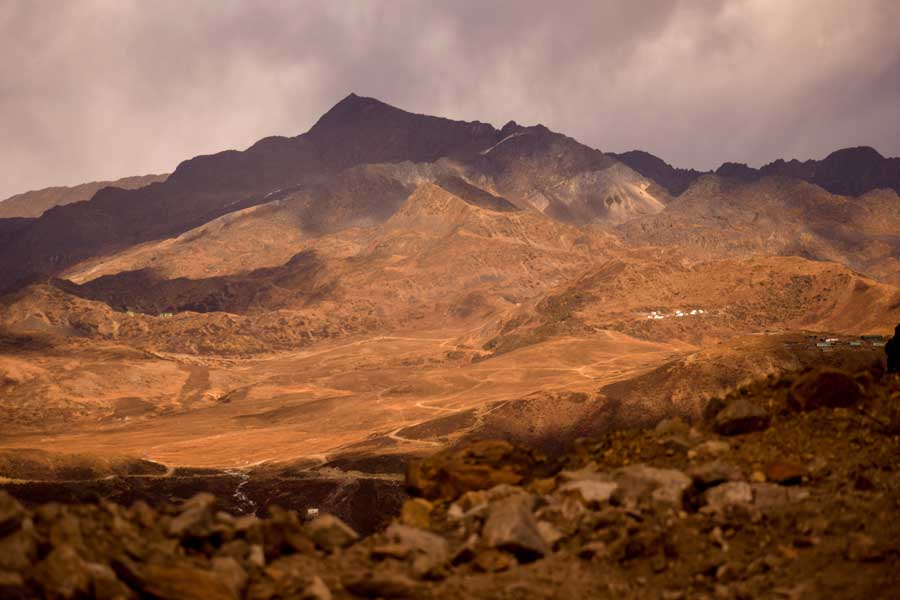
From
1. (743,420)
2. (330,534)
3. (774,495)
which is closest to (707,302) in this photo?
(743,420)

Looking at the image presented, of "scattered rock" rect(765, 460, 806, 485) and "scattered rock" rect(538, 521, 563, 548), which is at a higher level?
"scattered rock" rect(765, 460, 806, 485)

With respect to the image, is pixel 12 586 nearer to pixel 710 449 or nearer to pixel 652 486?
pixel 652 486

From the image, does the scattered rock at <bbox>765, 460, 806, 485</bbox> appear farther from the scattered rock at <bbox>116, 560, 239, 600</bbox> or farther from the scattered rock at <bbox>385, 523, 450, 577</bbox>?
the scattered rock at <bbox>116, 560, 239, 600</bbox>

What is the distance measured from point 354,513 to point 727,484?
3619 cm

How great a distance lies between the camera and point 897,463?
9.56m

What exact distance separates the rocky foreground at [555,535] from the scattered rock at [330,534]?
0.07ft

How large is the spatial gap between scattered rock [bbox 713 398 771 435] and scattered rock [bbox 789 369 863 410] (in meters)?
0.68

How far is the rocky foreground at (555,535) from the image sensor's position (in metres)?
6.95

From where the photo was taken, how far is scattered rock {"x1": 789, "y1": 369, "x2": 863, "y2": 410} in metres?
11.6

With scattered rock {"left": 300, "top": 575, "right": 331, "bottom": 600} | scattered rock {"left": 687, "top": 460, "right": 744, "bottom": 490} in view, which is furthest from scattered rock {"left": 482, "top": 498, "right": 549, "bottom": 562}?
scattered rock {"left": 687, "top": 460, "right": 744, "bottom": 490}

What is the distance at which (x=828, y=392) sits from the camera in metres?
11.6

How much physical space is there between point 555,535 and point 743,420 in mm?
4378

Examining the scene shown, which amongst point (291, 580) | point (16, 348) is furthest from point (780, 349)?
point (16, 348)

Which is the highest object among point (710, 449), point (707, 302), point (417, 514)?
point (707, 302)
